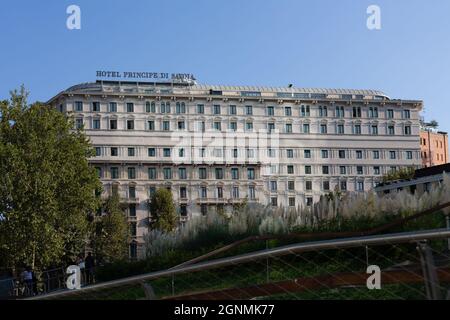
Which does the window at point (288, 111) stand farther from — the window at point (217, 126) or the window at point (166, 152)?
the window at point (166, 152)

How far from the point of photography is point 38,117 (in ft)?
131

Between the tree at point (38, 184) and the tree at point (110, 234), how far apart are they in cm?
2417

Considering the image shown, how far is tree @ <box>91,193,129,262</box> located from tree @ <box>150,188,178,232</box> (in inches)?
200

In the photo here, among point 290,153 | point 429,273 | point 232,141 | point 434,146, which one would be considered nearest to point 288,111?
point 290,153

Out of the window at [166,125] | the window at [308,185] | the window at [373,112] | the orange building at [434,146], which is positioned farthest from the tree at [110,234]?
the orange building at [434,146]

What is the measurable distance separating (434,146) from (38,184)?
340ft

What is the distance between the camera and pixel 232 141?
82312 mm

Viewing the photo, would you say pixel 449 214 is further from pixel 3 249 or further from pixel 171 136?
pixel 171 136

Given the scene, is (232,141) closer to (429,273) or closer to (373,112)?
(373,112)

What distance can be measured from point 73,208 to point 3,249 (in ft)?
14.4

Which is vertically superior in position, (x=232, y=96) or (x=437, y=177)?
(x=232, y=96)

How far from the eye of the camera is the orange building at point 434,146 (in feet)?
412
